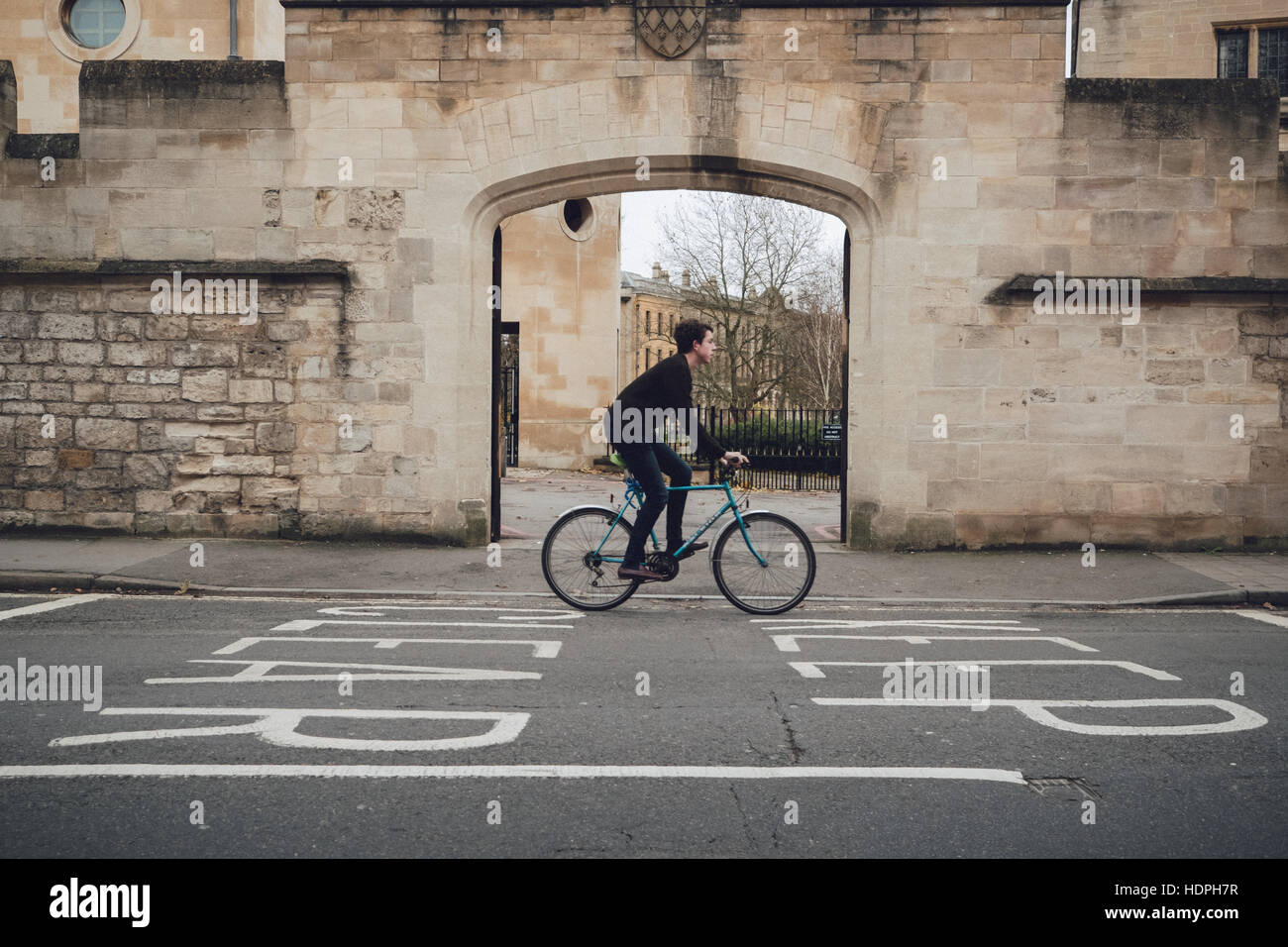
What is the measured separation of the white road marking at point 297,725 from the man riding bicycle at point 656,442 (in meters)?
2.93

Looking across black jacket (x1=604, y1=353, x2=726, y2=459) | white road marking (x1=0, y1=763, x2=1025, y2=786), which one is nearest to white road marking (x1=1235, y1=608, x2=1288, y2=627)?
black jacket (x1=604, y1=353, x2=726, y2=459)

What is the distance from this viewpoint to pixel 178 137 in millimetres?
10766

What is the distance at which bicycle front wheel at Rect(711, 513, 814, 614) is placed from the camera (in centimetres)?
771

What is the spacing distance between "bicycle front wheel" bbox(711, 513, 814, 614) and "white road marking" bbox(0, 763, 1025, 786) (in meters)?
3.61

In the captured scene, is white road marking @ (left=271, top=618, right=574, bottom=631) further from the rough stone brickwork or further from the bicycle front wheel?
the rough stone brickwork

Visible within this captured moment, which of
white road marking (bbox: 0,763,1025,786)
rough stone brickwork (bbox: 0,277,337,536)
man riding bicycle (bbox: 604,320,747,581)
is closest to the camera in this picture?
white road marking (bbox: 0,763,1025,786)

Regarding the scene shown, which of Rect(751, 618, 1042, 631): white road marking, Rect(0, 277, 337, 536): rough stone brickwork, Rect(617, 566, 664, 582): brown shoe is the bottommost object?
Rect(751, 618, 1042, 631): white road marking

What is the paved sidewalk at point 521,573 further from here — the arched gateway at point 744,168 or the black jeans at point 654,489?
the black jeans at point 654,489

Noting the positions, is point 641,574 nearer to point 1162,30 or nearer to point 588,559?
point 588,559

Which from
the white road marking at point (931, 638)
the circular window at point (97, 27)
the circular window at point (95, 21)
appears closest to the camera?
the white road marking at point (931, 638)

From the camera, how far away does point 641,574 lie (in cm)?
779

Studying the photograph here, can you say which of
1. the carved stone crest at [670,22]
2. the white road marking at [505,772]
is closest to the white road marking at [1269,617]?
the white road marking at [505,772]

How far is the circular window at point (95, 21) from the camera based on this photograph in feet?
59.3

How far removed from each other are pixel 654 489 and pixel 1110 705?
11.2 ft
